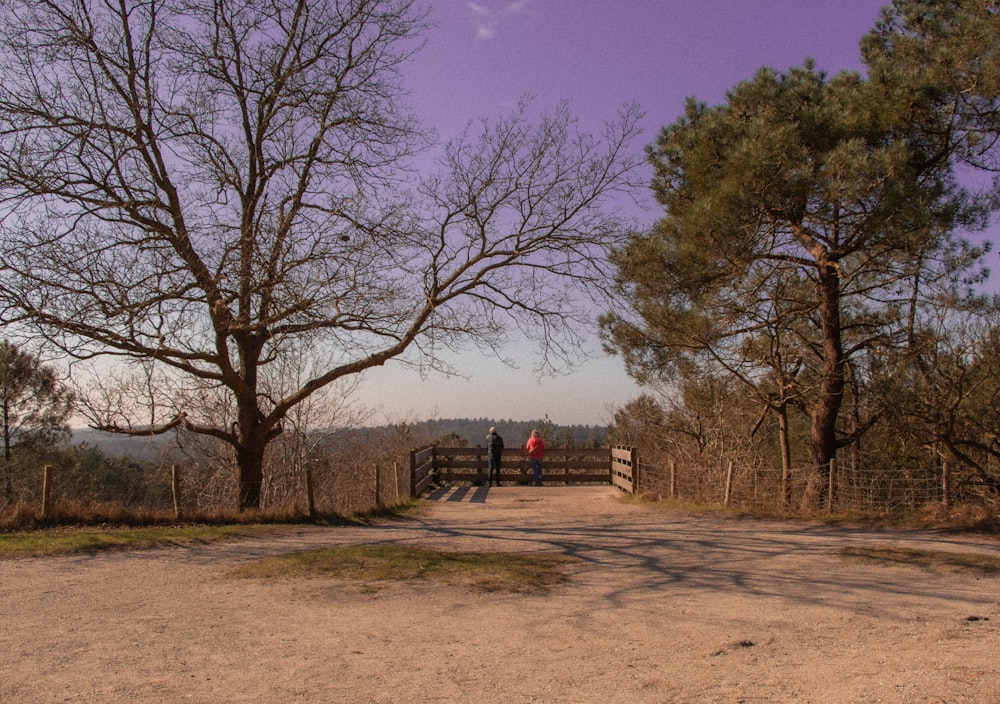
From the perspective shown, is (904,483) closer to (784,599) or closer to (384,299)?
(784,599)

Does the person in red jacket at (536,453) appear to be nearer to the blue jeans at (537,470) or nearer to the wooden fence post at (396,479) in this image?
the blue jeans at (537,470)

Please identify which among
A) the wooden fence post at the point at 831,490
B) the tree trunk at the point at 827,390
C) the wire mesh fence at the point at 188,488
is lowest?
the wire mesh fence at the point at 188,488

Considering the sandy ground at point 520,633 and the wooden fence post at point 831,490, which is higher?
the wooden fence post at point 831,490

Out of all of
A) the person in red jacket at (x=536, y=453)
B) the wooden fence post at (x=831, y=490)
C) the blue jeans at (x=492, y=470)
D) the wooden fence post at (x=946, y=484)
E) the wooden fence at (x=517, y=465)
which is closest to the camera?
the wooden fence post at (x=946, y=484)

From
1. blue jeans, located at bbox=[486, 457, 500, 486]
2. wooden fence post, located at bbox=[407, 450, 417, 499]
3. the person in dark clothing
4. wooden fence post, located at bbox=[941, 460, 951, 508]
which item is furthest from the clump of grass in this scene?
blue jeans, located at bbox=[486, 457, 500, 486]

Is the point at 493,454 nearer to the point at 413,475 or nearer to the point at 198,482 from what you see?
the point at 413,475

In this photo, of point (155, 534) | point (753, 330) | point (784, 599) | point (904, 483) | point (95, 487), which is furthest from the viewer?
point (95, 487)

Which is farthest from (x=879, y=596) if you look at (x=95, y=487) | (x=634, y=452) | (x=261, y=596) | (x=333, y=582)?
(x=95, y=487)

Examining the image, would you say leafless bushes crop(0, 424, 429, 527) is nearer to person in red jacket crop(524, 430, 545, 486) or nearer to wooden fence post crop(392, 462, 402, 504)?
wooden fence post crop(392, 462, 402, 504)

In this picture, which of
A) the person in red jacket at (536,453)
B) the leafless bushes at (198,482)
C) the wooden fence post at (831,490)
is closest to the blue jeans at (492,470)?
the person in red jacket at (536,453)

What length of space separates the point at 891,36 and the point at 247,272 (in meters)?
11.6

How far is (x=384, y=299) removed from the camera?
12.5m

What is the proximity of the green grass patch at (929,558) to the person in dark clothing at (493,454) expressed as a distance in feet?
40.7

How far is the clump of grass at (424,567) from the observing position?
7719 mm
